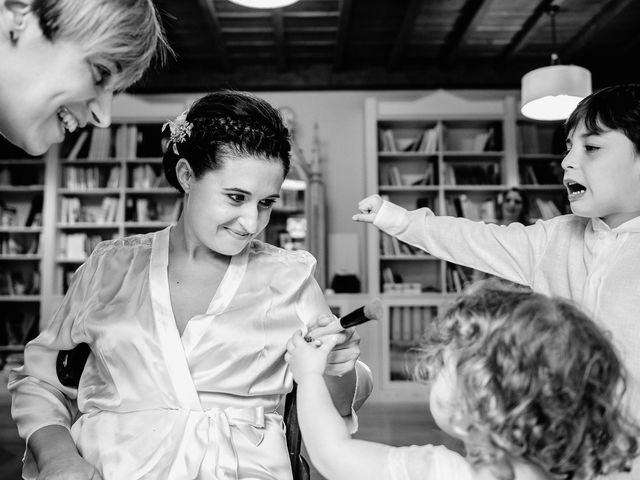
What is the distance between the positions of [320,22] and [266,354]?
5.06 meters

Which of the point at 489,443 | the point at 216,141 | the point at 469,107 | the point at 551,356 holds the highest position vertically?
the point at 469,107

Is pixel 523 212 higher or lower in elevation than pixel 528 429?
higher

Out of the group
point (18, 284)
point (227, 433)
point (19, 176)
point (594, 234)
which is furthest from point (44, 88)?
point (19, 176)

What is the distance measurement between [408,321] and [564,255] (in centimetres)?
445

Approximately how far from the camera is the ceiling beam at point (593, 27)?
5.30 metres

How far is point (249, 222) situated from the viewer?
1346 mm

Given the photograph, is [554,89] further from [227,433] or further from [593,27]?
[227,433]

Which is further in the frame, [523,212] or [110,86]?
[523,212]

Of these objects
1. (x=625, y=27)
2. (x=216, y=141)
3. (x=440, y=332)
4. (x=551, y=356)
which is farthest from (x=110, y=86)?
(x=625, y=27)

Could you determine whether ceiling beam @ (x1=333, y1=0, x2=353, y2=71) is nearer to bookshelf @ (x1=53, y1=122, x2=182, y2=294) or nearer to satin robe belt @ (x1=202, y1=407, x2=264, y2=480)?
bookshelf @ (x1=53, y1=122, x2=182, y2=294)

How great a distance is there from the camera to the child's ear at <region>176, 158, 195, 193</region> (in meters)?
1.42

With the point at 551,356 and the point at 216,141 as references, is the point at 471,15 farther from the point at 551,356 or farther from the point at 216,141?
the point at 551,356

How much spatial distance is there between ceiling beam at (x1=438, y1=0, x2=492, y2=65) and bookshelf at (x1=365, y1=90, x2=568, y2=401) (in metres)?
0.43

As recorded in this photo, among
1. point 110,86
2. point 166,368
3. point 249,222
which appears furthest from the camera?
point 249,222
